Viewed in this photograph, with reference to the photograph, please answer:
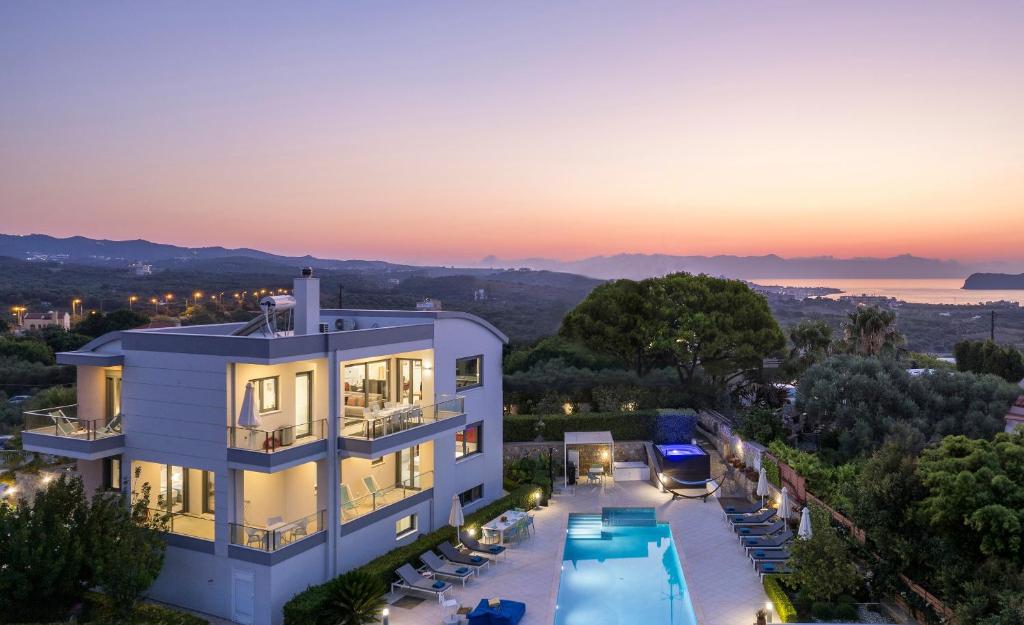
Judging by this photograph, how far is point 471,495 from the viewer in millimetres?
21984

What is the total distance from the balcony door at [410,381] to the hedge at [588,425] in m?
9.35

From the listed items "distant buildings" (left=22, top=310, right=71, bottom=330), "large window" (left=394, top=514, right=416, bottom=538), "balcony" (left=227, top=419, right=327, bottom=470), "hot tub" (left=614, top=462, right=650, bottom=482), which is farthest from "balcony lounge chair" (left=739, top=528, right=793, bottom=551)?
"distant buildings" (left=22, top=310, right=71, bottom=330)

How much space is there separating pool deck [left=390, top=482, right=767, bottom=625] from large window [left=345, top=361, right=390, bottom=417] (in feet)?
19.2

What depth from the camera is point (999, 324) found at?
215 ft

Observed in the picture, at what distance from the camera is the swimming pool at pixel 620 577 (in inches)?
607

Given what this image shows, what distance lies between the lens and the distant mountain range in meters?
91.8

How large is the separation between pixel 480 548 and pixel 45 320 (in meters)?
63.8

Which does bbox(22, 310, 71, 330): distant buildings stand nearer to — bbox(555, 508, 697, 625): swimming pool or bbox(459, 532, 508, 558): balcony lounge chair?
bbox(459, 532, 508, 558): balcony lounge chair

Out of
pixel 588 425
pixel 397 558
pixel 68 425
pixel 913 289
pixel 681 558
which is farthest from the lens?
pixel 913 289

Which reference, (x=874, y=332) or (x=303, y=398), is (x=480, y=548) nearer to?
(x=303, y=398)

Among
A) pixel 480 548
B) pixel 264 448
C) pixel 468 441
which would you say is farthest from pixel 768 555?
pixel 264 448

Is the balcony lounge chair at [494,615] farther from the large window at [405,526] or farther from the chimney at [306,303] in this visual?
the chimney at [306,303]

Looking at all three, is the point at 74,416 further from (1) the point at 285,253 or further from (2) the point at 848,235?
(1) the point at 285,253

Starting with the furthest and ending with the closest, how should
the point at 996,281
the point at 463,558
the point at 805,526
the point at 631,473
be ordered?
the point at 996,281 < the point at 631,473 < the point at 463,558 < the point at 805,526
